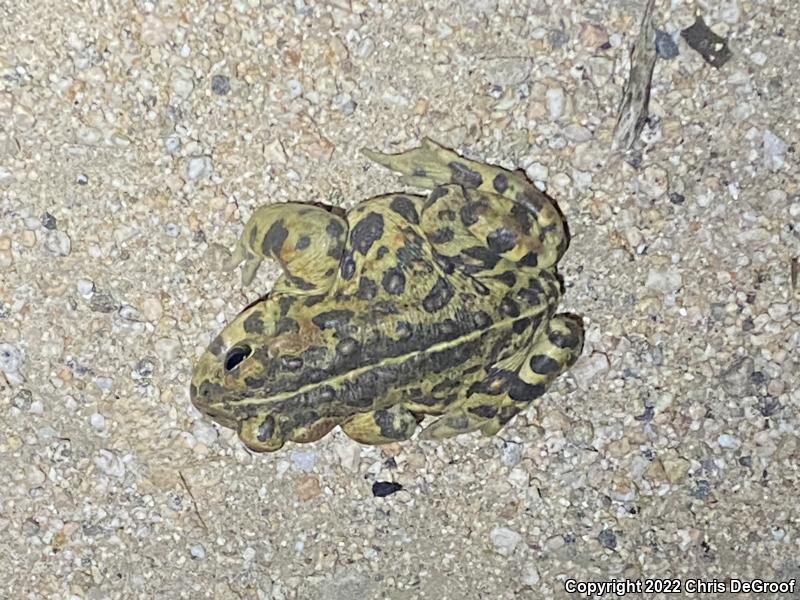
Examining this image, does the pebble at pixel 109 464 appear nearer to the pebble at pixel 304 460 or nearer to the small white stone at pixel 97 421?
the small white stone at pixel 97 421

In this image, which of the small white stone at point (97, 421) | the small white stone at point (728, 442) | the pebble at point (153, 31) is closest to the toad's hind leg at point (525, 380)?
the small white stone at point (728, 442)

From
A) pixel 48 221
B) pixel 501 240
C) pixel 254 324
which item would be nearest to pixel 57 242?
pixel 48 221

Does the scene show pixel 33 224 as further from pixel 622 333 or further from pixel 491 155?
pixel 622 333

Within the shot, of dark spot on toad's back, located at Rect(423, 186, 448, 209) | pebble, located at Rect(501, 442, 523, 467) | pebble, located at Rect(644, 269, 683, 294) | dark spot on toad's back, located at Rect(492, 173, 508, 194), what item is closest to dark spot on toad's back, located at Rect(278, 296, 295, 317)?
dark spot on toad's back, located at Rect(423, 186, 448, 209)

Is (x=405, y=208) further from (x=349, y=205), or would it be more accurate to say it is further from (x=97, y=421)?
(x=97, y=421)

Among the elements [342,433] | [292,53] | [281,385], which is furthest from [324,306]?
[292,53]

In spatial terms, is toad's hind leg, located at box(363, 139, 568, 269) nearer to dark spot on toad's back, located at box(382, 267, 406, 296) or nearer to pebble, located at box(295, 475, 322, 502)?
dark spot on toad's back, located at box(382, 267, 406, 296)
